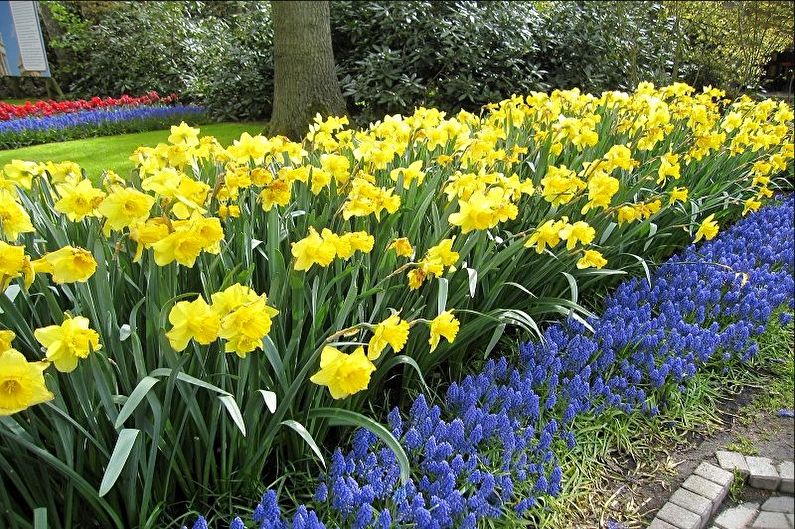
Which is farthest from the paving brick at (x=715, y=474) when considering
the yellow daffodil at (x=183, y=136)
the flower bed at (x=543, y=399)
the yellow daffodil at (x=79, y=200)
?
the yellow daffodil at (x=183, y=136)

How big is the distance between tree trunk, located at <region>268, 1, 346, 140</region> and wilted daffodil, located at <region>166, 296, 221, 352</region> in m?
4.52

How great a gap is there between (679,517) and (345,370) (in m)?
1.21

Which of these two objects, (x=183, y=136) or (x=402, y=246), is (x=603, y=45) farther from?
(x=402, y=246)

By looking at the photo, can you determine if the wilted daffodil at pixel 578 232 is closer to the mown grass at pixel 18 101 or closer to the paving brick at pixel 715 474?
the paving brick at pixel 715 474

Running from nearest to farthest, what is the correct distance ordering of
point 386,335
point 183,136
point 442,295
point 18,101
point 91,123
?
point 386,335
point 442,295
point 183,136
point 18,101
point 91,123

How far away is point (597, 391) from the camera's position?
2.15 meters

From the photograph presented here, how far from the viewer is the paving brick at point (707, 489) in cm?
190

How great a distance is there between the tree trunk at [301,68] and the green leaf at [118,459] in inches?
179

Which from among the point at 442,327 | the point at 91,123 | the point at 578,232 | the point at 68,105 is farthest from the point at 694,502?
the point at 91,123

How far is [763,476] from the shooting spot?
79.4 inches

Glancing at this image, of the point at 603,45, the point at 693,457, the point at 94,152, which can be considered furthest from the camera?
the point at 603,45

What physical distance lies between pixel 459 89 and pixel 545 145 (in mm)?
3560

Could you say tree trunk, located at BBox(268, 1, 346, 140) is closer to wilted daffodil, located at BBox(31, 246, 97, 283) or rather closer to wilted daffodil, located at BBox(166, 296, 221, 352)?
wilted daffodil, located at BBox(31, 246, 97, 283)

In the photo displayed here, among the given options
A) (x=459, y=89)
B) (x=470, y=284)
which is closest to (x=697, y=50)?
(x=459, y=89)
